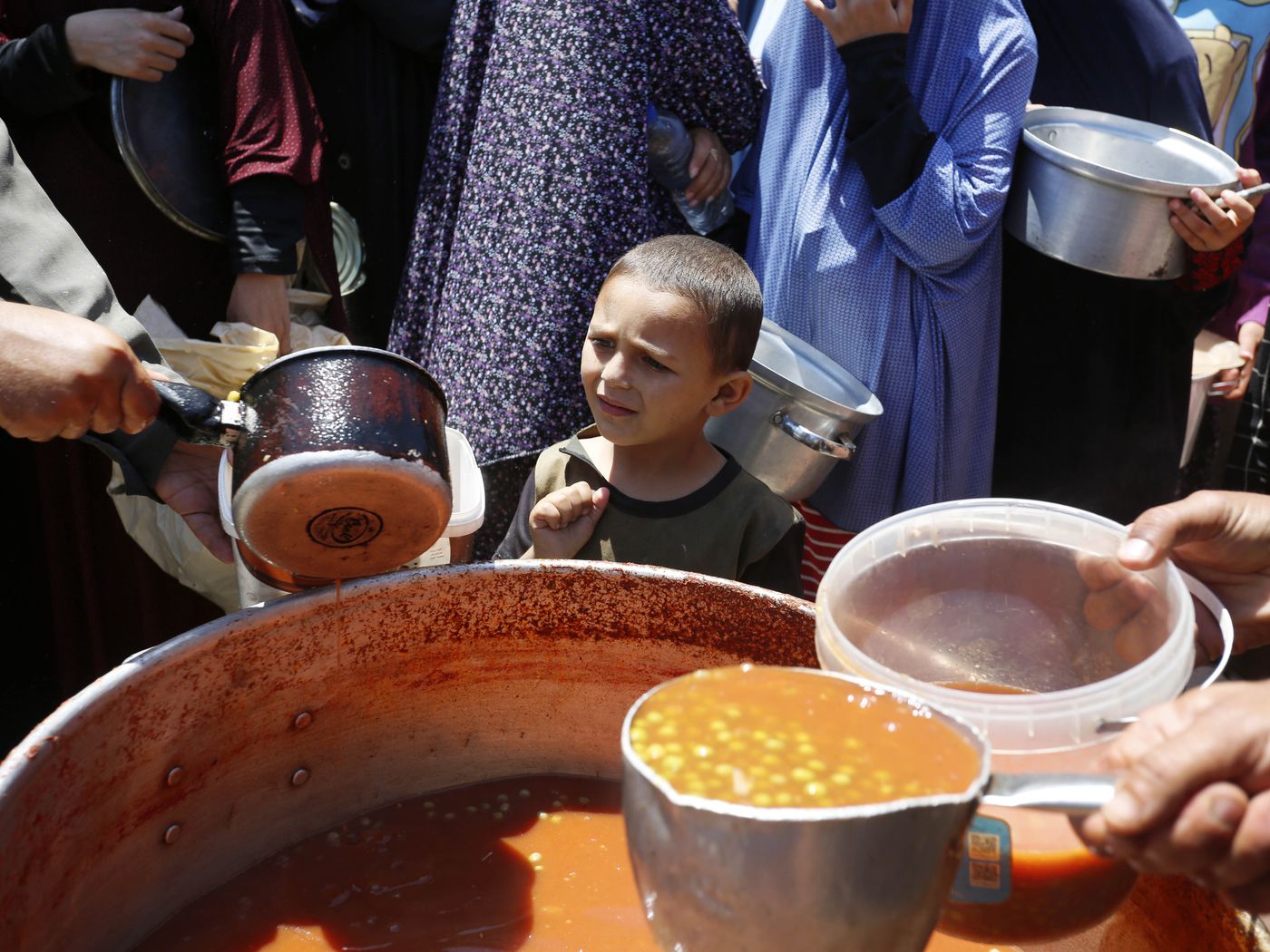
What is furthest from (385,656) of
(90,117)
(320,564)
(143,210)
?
(90,117)

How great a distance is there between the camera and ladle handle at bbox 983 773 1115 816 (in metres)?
1.01

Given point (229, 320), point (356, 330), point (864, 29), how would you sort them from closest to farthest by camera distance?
1. point (864, 29)
2. point (229, 320)
3. point (356, 330)

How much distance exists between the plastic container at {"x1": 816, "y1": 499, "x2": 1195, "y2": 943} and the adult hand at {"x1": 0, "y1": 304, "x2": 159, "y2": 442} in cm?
92

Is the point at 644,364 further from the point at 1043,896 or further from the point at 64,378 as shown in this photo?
the point at 1043,896

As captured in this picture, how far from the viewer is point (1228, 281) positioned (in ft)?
8.53

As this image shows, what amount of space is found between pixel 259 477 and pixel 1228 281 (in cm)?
222

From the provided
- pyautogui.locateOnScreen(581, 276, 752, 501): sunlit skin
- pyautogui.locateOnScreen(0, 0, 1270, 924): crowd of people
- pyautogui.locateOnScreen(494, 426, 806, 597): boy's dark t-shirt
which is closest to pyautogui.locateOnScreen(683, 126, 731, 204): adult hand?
pyautogui.locateOnScreen(0, 0, 1270, 924): crowd of people

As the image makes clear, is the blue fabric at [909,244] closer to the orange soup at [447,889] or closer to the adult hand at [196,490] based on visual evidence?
the orange soup at [447,889]

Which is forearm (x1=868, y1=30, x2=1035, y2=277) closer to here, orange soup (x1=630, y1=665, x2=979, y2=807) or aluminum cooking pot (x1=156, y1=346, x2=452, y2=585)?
aluminum cooking pot (x1=156, y1=346, x2=452, y2=585)

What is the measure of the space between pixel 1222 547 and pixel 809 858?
31.0 inches

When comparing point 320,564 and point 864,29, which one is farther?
point 864,29

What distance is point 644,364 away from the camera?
2121 mm

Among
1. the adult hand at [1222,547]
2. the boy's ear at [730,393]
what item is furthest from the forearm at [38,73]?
the adult hand at [1222,547]

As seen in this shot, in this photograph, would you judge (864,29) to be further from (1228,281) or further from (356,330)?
(356,330)
